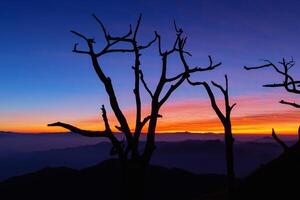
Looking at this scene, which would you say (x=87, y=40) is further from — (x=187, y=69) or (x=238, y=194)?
(x=238, y=194)

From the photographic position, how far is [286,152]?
652 inches

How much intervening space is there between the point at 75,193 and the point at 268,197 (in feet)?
598

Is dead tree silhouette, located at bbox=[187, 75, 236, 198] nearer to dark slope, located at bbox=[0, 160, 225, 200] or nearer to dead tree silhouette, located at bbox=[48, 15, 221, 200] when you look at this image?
dead tree silhouette, located at bbox=[48, 15, 221, 200]

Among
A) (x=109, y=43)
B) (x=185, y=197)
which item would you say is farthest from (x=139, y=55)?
(x=185, y=197)

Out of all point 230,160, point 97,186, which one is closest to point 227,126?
point 230,160

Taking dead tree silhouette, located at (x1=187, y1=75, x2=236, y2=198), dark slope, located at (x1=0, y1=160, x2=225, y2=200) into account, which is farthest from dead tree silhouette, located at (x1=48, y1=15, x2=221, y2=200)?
dark slope, located at (x1=0, y1=160, x2=225, y2=200)

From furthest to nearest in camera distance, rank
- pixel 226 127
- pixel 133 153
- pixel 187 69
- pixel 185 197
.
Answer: pixel 185 197, pixel 226 127, pixel 187 69, pixel 133 153

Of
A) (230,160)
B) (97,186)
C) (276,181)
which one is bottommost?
(97,186)

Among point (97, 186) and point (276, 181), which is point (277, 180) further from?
point (97, 186)

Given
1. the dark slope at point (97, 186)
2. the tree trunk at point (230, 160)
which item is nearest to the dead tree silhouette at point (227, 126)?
the tree trunk at point (230, 160)

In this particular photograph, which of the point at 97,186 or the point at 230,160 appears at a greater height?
the point at 230,160

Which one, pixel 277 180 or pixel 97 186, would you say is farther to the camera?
pixel 97 186

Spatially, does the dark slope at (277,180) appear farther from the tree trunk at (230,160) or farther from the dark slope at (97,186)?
the dark slope at (97,186)

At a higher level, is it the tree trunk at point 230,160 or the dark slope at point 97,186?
the tree trunk at point 230,160
